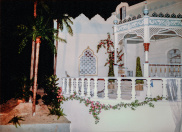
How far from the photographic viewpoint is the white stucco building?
24.5ft

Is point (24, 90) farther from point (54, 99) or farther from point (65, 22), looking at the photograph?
point (65, 22)

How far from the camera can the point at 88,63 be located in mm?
12945

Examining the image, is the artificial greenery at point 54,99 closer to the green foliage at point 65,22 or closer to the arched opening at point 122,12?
the green foliage at point 65,22

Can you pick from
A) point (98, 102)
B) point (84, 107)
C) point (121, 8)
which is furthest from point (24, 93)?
point (121, 8)

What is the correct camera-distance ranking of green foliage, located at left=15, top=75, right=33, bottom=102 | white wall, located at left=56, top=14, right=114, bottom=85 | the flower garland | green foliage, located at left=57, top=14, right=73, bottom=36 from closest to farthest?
the flower garland, green foliage, located at left=15, top=75, right=33, bottom=102, green foliage, located at left=57, top=14, right=73, bottom=36, white wall, located at left=56, top=14, right=114, bottom=85

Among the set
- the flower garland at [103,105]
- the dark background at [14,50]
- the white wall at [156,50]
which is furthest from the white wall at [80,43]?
the flower garland at [103,105]

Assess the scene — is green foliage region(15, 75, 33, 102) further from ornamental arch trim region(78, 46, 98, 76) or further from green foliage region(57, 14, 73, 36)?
green foliage region(57, 14, 73, 36)

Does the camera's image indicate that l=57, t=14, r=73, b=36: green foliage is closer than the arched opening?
Yes

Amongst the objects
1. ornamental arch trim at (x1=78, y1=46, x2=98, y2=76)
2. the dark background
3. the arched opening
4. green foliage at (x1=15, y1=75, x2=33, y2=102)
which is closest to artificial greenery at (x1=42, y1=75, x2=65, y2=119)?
green foliage at (x1=15, y1=75, x2=33, y2=102)

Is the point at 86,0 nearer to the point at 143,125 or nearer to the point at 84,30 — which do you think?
the point at 84,30

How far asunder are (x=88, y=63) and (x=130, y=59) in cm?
285

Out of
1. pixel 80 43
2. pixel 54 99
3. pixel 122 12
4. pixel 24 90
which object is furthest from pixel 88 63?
pixel 24 90

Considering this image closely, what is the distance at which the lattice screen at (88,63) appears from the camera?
505 inches

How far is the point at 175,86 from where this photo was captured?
7.43m
